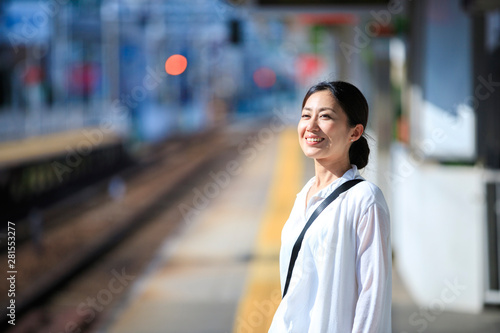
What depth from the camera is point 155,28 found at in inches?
1678

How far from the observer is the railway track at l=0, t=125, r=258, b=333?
690cm

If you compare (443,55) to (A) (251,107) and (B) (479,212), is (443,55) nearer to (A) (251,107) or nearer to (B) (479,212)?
(B) (479,212)

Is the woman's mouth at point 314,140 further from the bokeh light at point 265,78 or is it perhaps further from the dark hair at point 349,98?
the bokeh light at point 265,78

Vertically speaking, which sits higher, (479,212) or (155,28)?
(155,28)

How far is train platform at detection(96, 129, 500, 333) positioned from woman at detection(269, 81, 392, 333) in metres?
2.97

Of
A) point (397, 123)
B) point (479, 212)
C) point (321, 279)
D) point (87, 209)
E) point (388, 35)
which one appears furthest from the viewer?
point (87, 209)

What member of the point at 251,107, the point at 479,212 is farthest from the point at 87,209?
the point at 251,107

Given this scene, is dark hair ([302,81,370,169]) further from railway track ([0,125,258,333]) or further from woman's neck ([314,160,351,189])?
railway track ([0,125,258,333])

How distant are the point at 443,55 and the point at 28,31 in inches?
549

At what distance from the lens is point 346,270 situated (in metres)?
1.85

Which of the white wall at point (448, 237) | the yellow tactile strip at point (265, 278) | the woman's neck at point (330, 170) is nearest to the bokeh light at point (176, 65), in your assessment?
the yellow tactile strip at point (265, 278)

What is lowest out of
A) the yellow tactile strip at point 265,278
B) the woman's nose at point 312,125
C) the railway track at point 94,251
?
the railway track at point 94,251

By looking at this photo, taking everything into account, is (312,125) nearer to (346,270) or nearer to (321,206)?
(321,206)

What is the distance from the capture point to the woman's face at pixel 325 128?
1.96 metres
